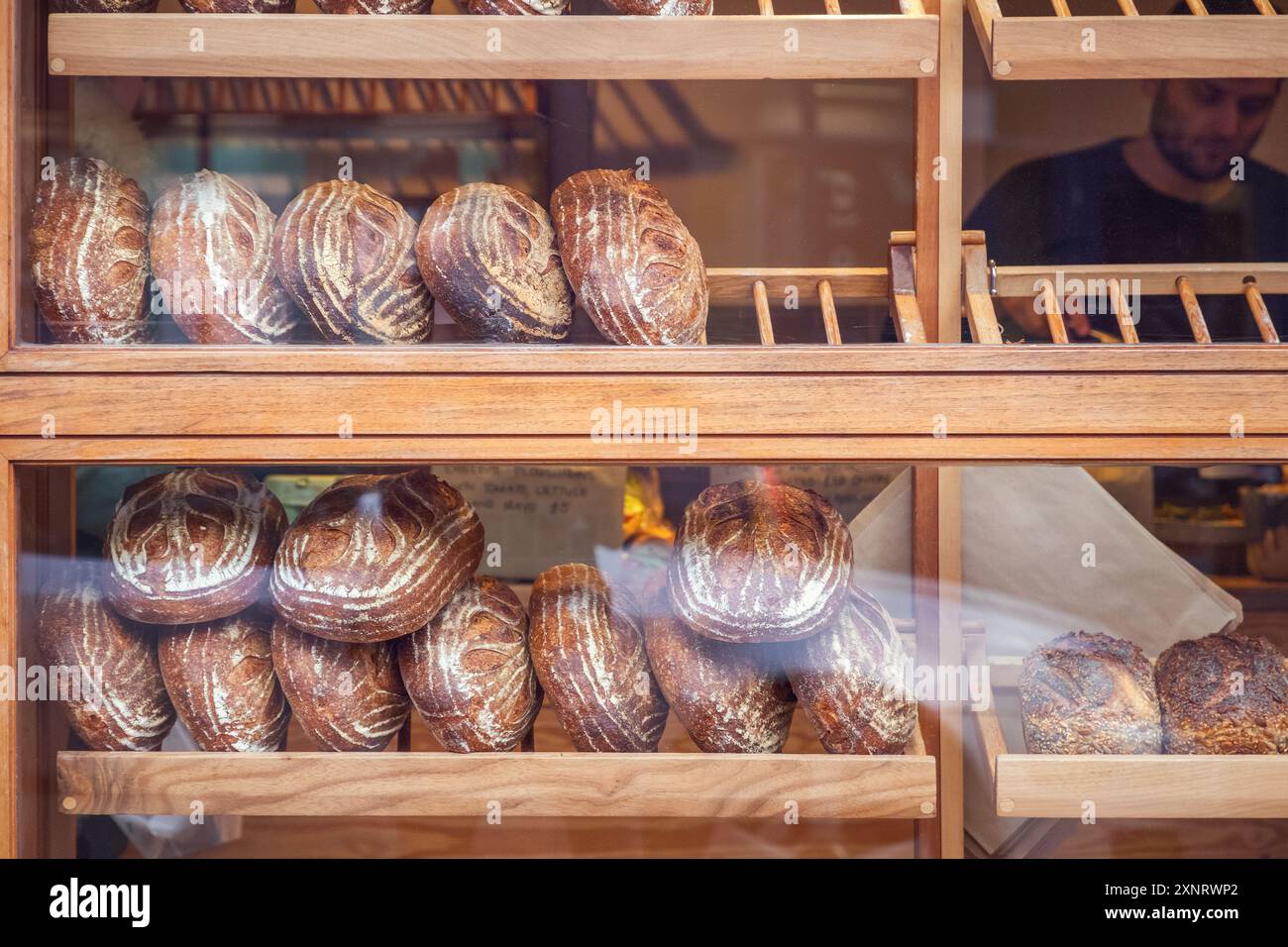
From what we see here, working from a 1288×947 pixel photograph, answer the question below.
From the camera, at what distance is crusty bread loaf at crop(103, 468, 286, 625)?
123cm

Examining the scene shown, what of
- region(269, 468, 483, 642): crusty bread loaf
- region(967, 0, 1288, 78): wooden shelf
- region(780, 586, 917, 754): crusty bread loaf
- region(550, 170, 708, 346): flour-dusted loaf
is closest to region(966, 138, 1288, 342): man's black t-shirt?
region(967, 0, 1288, 78): wooden shelf

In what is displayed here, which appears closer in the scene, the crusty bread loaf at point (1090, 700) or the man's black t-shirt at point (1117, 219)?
the crusty bread loaf at point (1090, 700)

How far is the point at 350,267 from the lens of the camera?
1219 mm

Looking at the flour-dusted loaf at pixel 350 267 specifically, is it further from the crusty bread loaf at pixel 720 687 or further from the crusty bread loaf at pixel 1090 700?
the crusty bread loaf at pixel 1090 700

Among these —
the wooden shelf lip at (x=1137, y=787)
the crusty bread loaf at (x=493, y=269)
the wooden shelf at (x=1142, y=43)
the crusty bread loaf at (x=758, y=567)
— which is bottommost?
the wooden shelf lip at (x=1137, y=787)

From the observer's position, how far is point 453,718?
125cm

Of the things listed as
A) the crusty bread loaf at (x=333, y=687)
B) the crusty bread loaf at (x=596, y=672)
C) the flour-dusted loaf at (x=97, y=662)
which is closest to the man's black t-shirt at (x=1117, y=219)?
the crusty bread loaf at (x=596, y=672)

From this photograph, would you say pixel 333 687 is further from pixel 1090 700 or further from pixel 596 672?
pixel 1090 700

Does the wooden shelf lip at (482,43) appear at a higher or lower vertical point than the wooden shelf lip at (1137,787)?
higher

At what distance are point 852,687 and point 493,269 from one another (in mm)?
683

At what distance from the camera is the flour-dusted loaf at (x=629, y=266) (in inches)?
47.6

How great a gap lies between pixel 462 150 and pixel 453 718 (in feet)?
2.63

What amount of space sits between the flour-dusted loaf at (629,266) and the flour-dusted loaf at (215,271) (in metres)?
0.37
